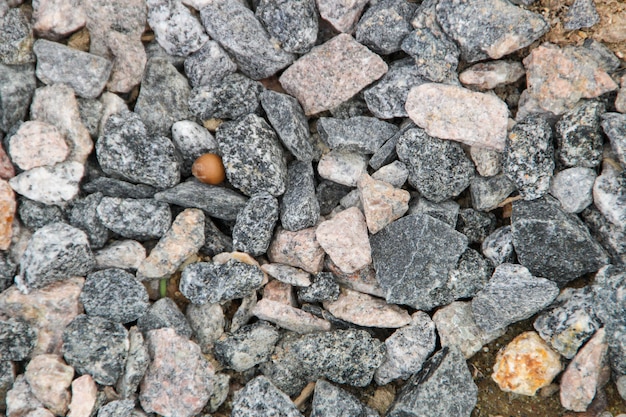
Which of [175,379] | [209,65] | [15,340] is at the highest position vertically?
[209,65]

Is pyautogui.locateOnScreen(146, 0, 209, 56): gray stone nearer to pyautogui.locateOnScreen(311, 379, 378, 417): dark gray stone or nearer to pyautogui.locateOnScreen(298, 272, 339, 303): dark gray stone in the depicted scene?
pyautogui.locateOnScreen(298, 272, 339, 303): dark gray stone

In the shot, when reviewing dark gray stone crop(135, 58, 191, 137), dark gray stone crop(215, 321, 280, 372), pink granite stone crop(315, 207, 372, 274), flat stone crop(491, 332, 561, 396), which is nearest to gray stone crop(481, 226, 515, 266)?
flat stone crop(491, 332, 561, 396)

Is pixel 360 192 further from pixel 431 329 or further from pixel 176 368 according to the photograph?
pixel 176 368

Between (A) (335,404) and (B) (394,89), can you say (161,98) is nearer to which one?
(B) (394,89)

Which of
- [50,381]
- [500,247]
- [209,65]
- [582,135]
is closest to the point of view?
[50,381]

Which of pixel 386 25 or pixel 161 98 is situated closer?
pixel 386 25

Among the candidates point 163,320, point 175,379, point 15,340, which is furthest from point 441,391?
point 15,340
